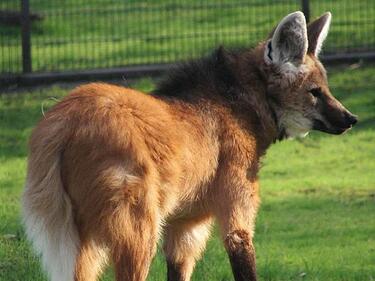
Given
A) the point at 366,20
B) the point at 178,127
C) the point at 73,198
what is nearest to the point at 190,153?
the point at 178,127

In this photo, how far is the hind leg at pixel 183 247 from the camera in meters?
7.10

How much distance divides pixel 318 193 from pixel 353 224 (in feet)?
3.78

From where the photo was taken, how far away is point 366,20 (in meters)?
16.0

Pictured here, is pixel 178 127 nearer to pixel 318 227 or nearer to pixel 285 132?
pixel 285 132

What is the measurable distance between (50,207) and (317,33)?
2.26 metres

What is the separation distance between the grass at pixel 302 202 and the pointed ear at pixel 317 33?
4.70 feet

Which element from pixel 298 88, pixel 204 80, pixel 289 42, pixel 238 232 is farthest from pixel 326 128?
pixel 238 232

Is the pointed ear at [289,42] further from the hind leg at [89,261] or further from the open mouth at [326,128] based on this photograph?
the hind leg at [89,261]

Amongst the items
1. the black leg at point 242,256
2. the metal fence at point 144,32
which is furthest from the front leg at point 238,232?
the metal fence at point 144,32

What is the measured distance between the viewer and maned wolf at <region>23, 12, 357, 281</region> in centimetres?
590

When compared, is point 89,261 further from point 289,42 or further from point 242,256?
point 289,42

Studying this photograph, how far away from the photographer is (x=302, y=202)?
10.7m

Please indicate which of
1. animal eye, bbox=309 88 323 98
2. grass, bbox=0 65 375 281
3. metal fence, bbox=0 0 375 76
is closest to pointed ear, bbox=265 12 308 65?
animal eye, bbox=309 88 323 98

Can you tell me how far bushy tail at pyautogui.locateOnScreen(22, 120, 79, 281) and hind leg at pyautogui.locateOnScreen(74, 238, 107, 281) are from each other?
88 mm
